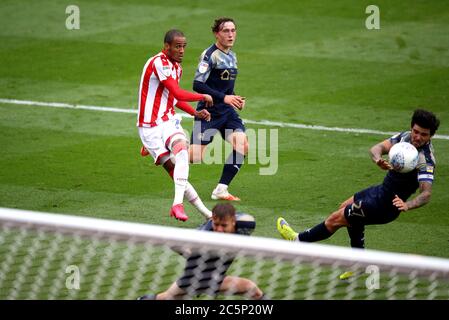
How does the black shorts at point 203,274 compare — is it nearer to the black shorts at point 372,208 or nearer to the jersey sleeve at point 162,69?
the black shorts at point 372,208

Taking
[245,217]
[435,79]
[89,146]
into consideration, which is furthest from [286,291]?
[435,79]

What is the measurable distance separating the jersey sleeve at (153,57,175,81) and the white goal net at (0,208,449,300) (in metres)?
1.92

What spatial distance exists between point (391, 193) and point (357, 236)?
58 cm

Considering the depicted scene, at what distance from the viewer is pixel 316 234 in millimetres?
9344

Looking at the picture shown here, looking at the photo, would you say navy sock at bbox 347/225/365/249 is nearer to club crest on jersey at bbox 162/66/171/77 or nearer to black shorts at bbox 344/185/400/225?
black shorts at bbox 344/185/400/225

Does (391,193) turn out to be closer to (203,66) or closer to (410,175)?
(410,175)

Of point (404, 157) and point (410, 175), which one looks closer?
point (404, 157)

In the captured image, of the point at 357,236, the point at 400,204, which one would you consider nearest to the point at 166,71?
the point at 357,236

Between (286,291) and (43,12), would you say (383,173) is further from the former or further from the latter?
(43,12)

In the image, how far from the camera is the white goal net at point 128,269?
6.32 meters

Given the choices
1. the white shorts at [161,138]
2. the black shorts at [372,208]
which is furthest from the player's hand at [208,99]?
the black shorts at [372,208]

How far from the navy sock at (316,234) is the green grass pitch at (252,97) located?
0.57 m

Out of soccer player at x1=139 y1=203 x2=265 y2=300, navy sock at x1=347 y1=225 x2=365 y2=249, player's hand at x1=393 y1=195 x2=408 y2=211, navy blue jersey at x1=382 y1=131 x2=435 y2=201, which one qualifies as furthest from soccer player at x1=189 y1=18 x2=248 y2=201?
soccer player at x1=139 y1=203 x2=265 y2=300

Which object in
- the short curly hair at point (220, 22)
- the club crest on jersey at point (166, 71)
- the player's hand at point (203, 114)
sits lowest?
the player's hand at point (203, 114)
